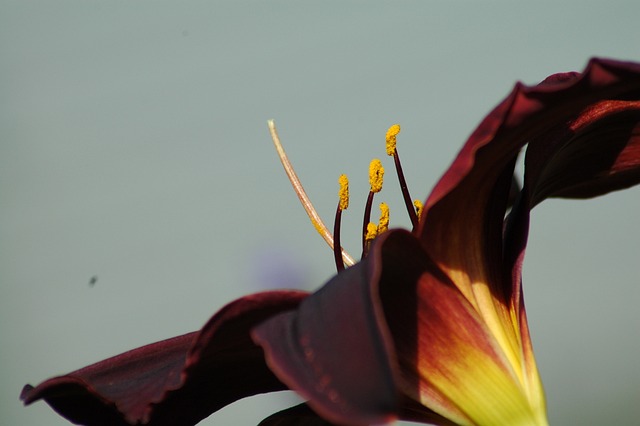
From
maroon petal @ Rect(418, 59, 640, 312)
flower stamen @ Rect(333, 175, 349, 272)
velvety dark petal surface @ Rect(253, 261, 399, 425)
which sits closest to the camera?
velvety dark petal surface @ Rect(253, 261, 399, 425)

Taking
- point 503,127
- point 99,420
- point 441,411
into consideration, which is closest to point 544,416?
point 441,411

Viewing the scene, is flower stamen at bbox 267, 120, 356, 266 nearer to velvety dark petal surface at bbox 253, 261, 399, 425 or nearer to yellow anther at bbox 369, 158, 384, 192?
yellow anther at bbox 369, 158, 384, 192

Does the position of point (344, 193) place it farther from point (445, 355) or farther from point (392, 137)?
point (445, 355)

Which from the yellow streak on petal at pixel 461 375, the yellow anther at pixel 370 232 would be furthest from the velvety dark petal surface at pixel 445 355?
the yellow anther at pixel 370 232

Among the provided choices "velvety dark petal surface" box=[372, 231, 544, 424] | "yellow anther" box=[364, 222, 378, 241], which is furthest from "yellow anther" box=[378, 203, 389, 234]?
Answer: "velvety dark petal surface" box=[372, 231, 544, 424]

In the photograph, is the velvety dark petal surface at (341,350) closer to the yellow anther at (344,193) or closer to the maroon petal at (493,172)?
the maroon petal at (493,172)

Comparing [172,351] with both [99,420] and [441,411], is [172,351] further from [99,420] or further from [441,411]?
[441,411]
